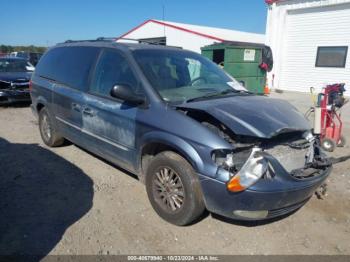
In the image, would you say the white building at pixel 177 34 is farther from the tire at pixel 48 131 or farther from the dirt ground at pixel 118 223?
the dirt ground at pixel 118 223

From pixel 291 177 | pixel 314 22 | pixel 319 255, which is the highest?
pixel 314 22

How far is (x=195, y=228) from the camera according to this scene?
321cm

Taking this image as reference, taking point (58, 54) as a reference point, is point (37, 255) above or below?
below

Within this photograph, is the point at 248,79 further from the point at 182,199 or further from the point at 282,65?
the point at 182,199

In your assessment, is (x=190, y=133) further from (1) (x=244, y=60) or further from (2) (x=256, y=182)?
(1) (x=244, y=60)

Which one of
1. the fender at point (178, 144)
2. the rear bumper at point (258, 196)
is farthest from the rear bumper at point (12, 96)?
the rear bumper at point (258, 196)

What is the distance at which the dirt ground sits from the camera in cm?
291

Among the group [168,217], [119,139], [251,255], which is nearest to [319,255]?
[251,255]

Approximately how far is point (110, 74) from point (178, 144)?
1.56m

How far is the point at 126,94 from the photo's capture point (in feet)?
10.7

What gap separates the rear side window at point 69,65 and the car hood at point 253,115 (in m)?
1.88

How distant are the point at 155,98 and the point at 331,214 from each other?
248cm

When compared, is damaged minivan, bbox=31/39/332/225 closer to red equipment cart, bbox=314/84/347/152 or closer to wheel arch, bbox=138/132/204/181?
wheel arch, bbox=138/132/204/181

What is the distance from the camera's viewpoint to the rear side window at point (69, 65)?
431 cm
